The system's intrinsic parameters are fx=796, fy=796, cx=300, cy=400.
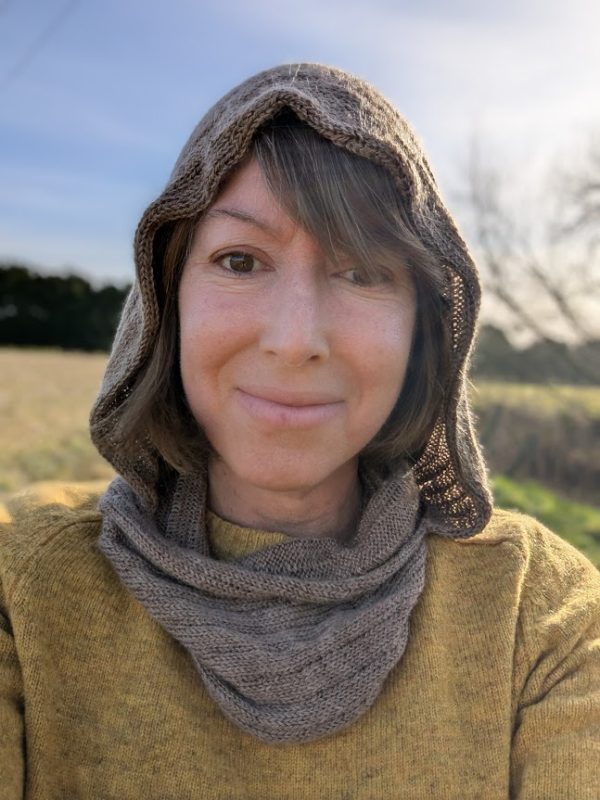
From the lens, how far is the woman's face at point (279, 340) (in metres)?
→ 1.54

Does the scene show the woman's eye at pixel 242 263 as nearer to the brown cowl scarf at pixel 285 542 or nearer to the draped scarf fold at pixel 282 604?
the brown cowl scarf at pixel 285 542

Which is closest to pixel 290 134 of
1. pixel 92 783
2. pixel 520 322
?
pixel 92 783

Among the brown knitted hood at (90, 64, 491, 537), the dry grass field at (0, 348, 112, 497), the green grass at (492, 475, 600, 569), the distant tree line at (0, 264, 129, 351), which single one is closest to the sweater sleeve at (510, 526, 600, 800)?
the brown knitted hood at (90, 64, 491, 537)

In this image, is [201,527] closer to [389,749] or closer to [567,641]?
[389,749]

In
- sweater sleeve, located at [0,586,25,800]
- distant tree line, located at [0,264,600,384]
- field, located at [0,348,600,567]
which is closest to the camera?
sweater sleeve, located at [0,586,25,800]

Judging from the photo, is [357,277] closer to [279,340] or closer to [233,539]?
[279,340]

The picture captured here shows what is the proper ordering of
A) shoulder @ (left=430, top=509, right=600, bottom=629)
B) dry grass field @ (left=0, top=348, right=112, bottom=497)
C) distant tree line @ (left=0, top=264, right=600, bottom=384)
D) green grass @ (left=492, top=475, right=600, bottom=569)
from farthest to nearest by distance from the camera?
distant tree line @ (left=0, top=264, right=600, bottom=384), dry grass field @ (left=0, top=348, right=112, bottom=497), green grass @ (left=492, top=475, right=600, bottom=569), shoulder @ (left=430, top=509, right=600, bottom=629)

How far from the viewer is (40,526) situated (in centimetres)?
172

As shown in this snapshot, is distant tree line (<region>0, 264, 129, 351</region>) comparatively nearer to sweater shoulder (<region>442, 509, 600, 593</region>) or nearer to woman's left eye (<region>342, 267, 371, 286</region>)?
sweater shoulder (<region>442, 509, 600, 593</region>)

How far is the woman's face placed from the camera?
1543 millimetres

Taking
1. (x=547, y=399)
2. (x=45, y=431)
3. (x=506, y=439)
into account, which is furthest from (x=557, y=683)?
(x=547, y=399)

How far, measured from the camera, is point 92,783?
1.54 m

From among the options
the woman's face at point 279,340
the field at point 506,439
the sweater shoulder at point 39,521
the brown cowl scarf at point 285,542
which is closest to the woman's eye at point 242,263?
the woman's face at point 279,340

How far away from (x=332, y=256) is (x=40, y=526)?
85 centimetres
